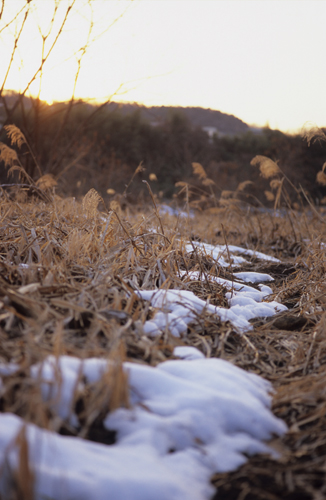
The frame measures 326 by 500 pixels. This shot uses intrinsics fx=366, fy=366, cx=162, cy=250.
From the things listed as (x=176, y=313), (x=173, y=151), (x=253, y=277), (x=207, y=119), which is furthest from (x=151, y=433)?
(x=207, y=119)

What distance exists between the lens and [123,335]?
120 cm

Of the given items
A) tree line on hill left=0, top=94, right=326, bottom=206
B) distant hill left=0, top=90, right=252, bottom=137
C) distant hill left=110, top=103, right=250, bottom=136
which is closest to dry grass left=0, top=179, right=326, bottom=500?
tree line on hill left=0, top=94, right=326, bottom=206

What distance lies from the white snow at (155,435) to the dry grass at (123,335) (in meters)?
0.03

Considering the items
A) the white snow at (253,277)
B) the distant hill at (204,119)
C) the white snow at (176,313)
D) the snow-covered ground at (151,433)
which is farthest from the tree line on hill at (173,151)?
the snow-covered ground at (151,433)

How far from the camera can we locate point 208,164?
12758mm

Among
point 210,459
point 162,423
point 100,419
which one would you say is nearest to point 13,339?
point 100,419

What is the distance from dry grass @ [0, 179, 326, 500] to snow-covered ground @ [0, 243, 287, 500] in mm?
31

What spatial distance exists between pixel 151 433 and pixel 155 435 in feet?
0.03

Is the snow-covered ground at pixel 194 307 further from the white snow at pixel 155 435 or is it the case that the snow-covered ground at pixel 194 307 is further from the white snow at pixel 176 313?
the white snow at pixel 155 435

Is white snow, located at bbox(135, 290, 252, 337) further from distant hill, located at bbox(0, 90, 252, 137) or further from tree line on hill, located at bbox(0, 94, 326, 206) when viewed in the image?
distant hill, located at bbox(0, 90, 252, 137)

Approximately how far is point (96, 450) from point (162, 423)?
16 cm

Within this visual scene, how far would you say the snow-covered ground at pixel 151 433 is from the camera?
2.30ft

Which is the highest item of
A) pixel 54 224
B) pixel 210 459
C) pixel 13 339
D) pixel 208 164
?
pixel 208 164

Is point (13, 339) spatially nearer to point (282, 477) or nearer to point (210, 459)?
point (210, 459)
